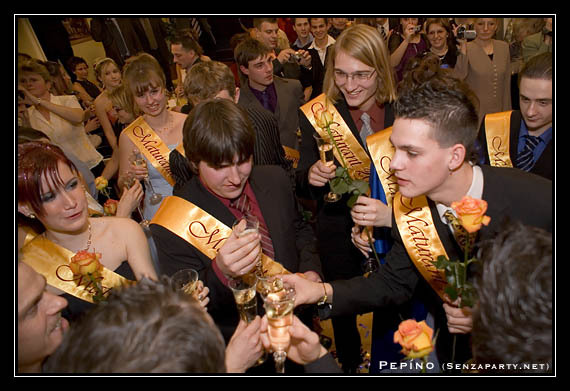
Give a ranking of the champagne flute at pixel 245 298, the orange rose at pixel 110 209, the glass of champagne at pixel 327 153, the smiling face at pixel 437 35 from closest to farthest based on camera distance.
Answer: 1. the champagne flute at pixel 245 298
2. the glass of champagne at pixel 327 153
3. the orange rose at pixel 110 209
4. the smiling face at pixel 437 35

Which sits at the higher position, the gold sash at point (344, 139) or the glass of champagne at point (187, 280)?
the gold sash at point (344, 139)

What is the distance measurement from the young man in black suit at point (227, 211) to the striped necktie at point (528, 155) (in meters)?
1.31

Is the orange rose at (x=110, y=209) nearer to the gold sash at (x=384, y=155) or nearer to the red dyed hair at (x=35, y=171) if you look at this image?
the red dyed hair at (x=35, y=171)

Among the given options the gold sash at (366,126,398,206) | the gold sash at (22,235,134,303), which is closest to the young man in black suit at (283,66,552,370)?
the gold sash at (366,126,398,206)

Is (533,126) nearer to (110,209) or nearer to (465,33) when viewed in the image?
(465,33)

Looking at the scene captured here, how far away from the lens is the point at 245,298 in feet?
5.03

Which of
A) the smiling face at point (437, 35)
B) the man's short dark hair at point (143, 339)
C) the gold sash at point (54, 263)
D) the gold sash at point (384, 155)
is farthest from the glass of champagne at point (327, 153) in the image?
the smiling face at point (437, 35)

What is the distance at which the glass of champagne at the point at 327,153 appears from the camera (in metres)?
2.32

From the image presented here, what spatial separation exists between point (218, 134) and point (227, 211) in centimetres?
41

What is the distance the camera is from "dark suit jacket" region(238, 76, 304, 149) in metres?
3.88

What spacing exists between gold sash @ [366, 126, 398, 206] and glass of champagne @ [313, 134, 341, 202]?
25cm

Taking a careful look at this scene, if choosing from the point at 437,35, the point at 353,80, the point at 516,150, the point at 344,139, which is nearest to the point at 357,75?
the point at 353,80

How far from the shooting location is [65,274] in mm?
1953

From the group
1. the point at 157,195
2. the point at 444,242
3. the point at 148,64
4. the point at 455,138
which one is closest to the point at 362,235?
the point at 444,242
